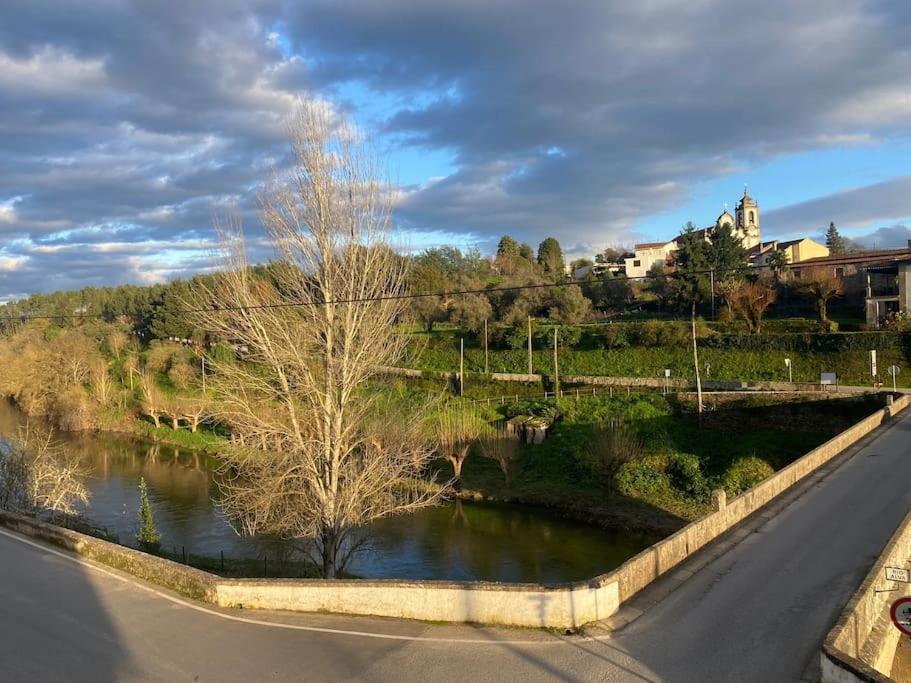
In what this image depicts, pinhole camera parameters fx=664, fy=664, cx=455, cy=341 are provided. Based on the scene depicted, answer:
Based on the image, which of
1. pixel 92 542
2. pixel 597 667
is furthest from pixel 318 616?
pixel 92 542

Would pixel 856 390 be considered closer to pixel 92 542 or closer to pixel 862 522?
pixel 862 522

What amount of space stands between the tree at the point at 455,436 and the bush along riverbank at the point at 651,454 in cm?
122

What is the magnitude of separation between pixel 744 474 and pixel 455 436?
13.3 metres

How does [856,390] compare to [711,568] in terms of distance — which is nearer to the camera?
[711,568]

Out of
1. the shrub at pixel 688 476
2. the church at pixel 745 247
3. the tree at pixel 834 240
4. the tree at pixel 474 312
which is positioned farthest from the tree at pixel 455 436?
the tree at pixel 834 240

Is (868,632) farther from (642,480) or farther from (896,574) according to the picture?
(642,480)

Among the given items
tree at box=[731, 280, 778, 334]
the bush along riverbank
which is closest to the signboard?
the bush along riverbank

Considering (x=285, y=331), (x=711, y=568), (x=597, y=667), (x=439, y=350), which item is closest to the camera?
(x=597, y=667)

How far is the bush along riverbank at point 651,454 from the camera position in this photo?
28.1 metres

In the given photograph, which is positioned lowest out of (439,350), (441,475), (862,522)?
(441,475)

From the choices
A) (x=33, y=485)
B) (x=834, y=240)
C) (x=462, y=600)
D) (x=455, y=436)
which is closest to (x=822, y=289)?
(x=455, y=436)

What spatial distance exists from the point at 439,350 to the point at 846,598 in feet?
172

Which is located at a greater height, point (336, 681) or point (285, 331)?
point (285, 331)

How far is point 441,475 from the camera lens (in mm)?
35125
